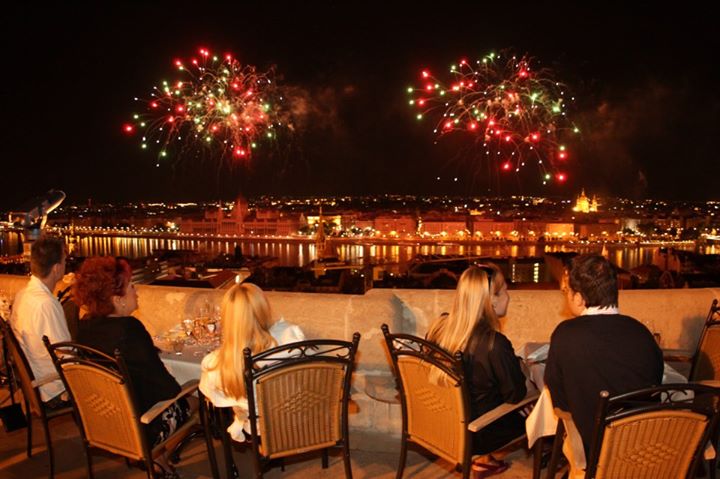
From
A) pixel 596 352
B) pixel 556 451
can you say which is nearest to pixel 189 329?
pixel 556 451

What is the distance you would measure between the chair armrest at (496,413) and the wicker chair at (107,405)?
1.51 meters

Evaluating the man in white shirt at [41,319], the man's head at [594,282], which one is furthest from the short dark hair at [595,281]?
the man in white shirt at [41,319]

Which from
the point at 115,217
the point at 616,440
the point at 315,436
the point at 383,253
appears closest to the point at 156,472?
the point at 315,436

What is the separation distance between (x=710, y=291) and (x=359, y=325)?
105 inches

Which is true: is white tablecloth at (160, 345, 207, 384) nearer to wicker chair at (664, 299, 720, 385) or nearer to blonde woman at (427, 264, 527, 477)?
blonde woman at (427, 264, 527, 477)

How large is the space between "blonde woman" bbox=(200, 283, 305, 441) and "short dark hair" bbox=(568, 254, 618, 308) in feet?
4.83

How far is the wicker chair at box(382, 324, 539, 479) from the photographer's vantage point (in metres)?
2.75

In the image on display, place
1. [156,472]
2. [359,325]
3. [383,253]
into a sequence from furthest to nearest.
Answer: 1. [383,253]
2. [359,325]
3. [156,472]

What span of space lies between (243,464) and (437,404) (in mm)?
1432

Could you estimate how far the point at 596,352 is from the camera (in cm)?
239

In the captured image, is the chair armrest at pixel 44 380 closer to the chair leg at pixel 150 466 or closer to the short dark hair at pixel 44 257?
the short dark hair at pixel 44 257

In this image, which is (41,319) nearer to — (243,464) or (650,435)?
(243,464)

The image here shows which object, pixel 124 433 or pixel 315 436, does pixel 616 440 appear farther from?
pixel 124 433

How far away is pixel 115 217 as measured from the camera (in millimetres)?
123312
